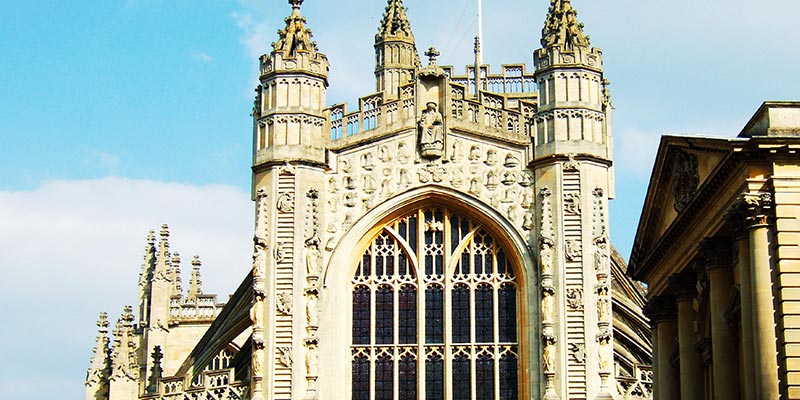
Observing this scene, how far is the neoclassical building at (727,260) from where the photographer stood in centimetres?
2989

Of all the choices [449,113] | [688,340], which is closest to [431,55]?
[449,113]

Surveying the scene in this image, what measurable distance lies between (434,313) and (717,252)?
1260 cm

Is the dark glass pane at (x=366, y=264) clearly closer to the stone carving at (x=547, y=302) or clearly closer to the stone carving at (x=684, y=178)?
the stone carving at (x=547, y=302)

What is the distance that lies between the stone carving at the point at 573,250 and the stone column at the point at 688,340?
21.6ft

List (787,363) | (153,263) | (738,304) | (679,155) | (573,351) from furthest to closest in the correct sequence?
(153,263) < (573,351) < (679,155) < (738,304) < (787,363)

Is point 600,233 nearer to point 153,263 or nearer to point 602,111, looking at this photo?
point 602,111

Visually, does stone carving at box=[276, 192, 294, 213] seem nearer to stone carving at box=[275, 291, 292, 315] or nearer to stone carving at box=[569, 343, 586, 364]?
stone carving at box=[275, 291, 292, 315]

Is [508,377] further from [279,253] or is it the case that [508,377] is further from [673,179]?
[673,179]

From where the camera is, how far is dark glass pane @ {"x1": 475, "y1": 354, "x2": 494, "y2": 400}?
43.7m

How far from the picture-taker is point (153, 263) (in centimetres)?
5362

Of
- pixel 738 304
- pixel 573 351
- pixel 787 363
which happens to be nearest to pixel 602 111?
pixel 573 351

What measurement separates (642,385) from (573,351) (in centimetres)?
190

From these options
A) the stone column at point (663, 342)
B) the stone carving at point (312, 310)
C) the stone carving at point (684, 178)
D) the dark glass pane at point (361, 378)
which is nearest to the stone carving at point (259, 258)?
the stone carving at point (312, 310)

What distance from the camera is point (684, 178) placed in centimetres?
3475
